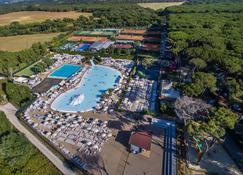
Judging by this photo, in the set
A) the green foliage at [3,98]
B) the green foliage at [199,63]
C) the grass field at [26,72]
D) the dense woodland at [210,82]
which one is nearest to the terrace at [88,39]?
the dense woodland at [210,82]

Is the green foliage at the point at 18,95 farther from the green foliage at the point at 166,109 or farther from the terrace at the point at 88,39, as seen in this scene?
the terrace at the point at 88,39

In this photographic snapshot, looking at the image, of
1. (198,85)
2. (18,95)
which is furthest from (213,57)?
(18,95)

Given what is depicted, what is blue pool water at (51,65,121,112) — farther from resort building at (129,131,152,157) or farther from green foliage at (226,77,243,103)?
green foliage at (226,77,243,103)

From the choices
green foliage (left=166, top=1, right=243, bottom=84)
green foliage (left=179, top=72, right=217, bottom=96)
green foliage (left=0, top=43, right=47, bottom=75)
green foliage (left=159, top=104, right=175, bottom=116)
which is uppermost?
green foliage (left=166, top=1, right=243, bottom=84)

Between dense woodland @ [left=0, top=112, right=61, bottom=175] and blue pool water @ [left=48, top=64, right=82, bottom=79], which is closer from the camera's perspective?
dense woodland @ [left=0, top=112, right=61, bottom=175]

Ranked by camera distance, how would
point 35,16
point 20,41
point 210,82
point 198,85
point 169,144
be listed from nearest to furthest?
point 169,144 < point 198,85 < point 210,82 < point 20,41 < point 35,16

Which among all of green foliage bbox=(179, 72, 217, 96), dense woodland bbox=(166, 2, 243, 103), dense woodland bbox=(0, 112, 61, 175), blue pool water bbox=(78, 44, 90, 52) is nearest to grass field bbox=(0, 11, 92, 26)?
blue pool water bbox=(78, 44, 90, 52)

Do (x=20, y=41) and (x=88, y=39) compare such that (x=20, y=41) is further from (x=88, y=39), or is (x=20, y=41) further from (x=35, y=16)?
(x=35, y=16)
